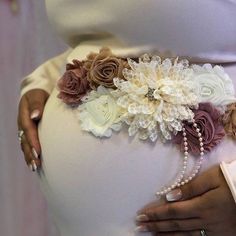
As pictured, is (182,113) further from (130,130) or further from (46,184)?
(46,184)

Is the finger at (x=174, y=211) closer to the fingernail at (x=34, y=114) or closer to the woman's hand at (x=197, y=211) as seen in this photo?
the woman's hand at (x=197, y=211)

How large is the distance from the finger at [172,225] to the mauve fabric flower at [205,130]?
94mm

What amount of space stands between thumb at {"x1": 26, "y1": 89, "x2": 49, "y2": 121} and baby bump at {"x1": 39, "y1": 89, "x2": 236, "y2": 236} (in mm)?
75

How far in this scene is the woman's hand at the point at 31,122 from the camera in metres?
0.83

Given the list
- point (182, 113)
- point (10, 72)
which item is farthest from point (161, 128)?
point (10, 72)

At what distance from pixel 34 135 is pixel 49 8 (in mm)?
204

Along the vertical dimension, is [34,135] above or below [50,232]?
above

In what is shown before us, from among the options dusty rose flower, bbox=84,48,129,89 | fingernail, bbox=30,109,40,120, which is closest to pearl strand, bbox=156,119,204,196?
dusty rose flower, bbox=84,48,129,89

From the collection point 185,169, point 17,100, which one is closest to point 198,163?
point 185,169

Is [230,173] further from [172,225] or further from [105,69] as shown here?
[105,69]

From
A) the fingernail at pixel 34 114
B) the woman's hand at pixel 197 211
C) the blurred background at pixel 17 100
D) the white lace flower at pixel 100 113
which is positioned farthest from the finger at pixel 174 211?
the blurred background at pixel 17 100

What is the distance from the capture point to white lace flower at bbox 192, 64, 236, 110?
715mm

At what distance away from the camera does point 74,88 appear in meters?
0.77

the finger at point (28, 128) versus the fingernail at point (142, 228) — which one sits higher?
the finger at point (28, 128)
